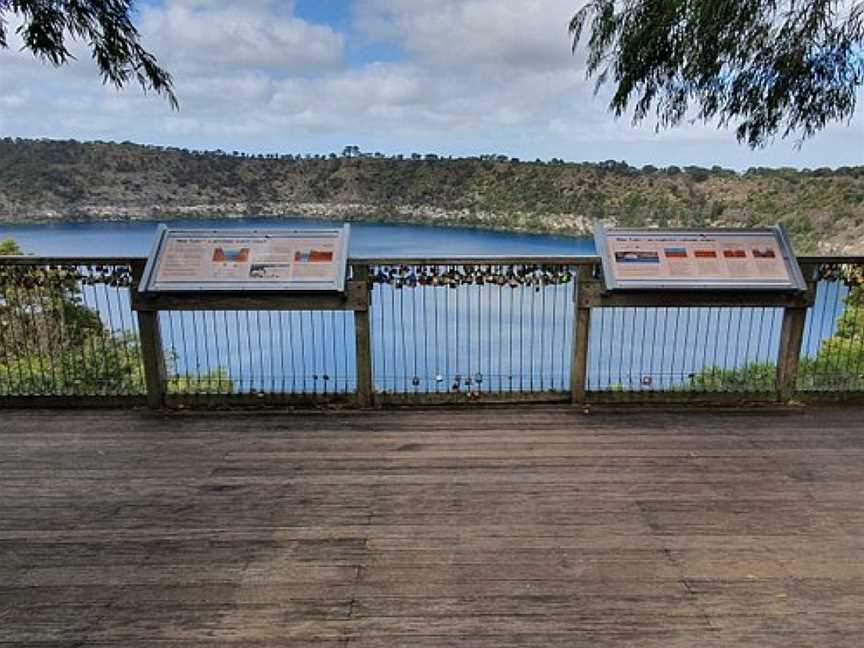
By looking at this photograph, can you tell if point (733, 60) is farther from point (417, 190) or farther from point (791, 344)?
point (417, 190)

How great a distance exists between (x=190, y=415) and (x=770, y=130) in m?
4.23

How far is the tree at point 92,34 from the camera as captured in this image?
2.37 m

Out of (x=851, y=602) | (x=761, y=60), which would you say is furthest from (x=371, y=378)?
(x=761, y=60)

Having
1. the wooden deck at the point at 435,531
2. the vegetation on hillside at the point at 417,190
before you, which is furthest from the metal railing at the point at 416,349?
the vegetation on hillside at the point at 417,190

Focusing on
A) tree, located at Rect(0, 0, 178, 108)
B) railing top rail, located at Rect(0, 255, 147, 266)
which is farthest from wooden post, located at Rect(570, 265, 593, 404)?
railing top rail, located at Rect(0, 255, 147, 266)

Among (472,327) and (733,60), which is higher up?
(733,60)

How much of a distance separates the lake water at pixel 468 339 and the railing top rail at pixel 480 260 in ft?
0.22

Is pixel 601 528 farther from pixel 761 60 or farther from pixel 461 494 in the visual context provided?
pixel 761 60

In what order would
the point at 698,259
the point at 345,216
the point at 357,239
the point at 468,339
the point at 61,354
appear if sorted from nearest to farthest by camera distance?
the point at 698,259, the point at 61,354, the point at 357,239, the point at 468,339, the point at 345,216

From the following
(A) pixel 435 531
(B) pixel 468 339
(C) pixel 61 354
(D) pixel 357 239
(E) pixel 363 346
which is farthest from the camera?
(B) pixel 468 339

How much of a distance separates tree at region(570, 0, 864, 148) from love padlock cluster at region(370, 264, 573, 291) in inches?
44.7

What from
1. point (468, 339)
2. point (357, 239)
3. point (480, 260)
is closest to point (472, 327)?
point (468, 339)

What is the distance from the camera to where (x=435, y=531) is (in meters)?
2.50

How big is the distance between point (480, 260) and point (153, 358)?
7.71 feet
